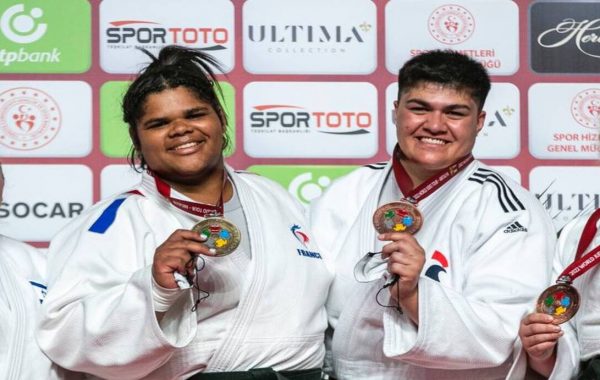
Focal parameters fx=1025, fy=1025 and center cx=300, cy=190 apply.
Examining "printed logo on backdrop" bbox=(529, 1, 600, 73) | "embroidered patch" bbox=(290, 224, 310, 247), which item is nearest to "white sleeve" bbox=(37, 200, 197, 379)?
"embroidered patch" bbox=(290, 224, 310, 247)

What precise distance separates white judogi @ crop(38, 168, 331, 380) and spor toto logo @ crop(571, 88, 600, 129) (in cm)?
139

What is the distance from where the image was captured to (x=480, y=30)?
3838mm

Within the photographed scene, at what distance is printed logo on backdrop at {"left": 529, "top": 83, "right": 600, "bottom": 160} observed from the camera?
3.81 metres

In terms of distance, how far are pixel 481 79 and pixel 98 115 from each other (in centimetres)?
148

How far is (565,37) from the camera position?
3.84m

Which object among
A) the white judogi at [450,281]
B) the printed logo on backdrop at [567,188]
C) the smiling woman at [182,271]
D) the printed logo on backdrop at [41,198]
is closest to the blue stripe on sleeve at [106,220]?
the smiling woman at [182,271]

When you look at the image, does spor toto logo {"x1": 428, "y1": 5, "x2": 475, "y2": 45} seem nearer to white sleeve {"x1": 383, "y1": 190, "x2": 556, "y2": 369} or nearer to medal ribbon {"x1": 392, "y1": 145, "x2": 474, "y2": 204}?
medal ribbon {"x1": 392, "y1": 145, "x2": 474, "y2": 204}

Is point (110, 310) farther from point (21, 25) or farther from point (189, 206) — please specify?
point (21, 25)

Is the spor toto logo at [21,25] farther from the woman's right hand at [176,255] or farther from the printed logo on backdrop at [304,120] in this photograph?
the woman's right hand at [176,255]

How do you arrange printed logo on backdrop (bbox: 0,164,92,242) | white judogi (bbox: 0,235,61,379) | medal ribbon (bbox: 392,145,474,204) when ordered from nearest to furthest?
white judogi (bbox: 0,235,61,379), medal ribbon (bbox: 392,145,474,204), printed logo on backdrop (bbox: 0,164,92,242)

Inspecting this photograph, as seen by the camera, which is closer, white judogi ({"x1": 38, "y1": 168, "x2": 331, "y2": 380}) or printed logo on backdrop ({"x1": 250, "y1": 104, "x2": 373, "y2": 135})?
white judogi ({"x1": 38, "y1": 168, "x2": 331, "y2": 380})

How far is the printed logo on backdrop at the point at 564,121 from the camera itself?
150 inches

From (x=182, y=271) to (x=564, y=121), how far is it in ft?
6.04

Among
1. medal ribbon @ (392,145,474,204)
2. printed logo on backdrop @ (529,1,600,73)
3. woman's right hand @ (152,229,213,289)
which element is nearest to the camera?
woman's right hand @ (152,229,213,289)
